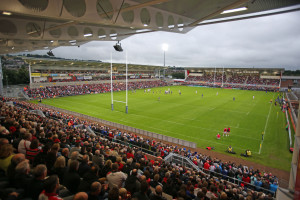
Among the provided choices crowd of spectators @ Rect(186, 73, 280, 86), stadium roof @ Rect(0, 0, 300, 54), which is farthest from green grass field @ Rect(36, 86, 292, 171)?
crowd of spectators @ Rect(186, 73, 280, 86)

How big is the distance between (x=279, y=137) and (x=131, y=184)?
20.0m

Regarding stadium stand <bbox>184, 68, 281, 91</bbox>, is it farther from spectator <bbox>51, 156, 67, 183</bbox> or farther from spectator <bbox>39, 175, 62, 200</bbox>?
spectator <bbox>39, 175, 62, 200</bbox>

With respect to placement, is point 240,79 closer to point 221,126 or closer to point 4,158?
point 221,126

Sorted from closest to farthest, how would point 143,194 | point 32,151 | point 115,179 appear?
1. point 143,194
2. point 115,179
3. point 32,151

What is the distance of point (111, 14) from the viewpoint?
4.20m

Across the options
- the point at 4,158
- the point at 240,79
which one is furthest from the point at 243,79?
the point at 4,158

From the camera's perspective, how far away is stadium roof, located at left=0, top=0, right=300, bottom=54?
353 cm

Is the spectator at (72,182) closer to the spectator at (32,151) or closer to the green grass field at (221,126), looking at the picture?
the spectator at (32,151)

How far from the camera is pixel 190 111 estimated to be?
1113 inches

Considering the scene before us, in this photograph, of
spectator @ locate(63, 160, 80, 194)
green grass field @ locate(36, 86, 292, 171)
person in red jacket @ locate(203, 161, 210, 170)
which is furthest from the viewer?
green grass field @ locate(36, 86, 292, 171)

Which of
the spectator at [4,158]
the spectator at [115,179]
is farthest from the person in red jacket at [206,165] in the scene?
the spectator at [4,158]

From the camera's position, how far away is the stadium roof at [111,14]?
3533 mm

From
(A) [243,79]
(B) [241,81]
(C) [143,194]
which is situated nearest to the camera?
(C) [143,194]

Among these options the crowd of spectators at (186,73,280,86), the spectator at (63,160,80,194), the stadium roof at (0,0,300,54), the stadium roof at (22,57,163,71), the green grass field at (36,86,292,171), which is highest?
the stadium roof at (22,57,163,71)
